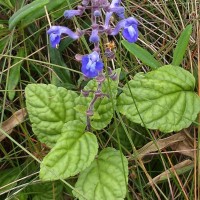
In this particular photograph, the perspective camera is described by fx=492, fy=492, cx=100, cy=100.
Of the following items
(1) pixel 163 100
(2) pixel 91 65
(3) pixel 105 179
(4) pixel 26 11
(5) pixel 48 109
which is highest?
(4) pixel 26 11

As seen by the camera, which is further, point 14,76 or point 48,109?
point 14,76

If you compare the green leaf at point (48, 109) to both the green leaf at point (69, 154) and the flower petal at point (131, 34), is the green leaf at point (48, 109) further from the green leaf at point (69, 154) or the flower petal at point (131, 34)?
the flower petal at point (131, 34)

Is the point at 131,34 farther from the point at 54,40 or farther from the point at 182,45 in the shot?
the point at 182,45

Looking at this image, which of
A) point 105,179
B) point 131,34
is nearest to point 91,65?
point 131,34

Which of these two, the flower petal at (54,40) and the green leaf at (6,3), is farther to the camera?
the green leaf at (6,3)

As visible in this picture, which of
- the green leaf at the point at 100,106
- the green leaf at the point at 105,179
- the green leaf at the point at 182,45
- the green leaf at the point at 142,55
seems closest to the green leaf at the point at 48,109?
the green leaf at the point at 100,106

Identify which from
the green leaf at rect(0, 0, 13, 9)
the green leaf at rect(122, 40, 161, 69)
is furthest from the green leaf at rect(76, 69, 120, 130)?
the green leaf at rect(0, 0, 13, 9)

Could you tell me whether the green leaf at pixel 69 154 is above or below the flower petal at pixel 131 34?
below

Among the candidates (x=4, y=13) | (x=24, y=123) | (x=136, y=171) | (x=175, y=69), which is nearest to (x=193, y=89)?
(x=175, y=69)
